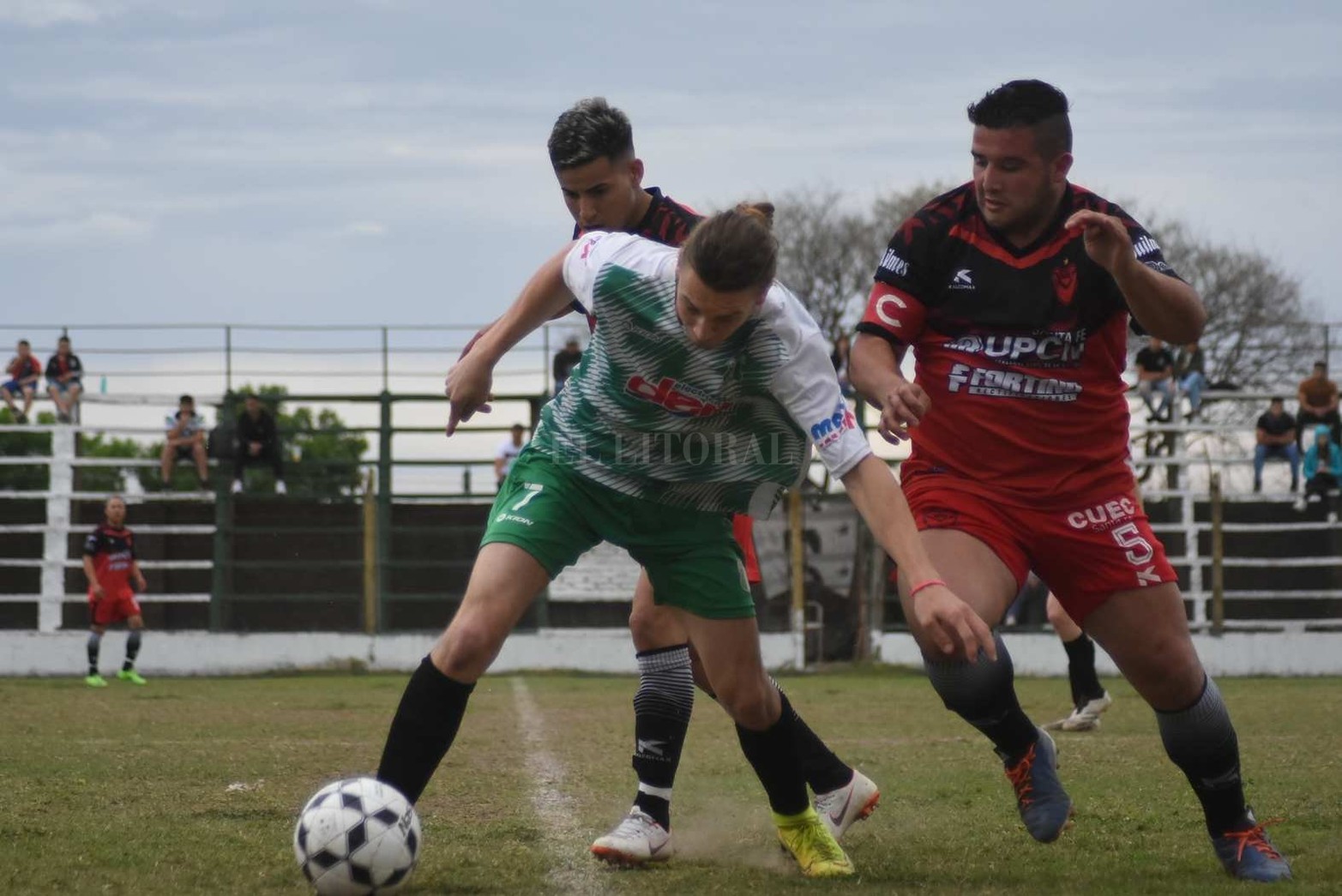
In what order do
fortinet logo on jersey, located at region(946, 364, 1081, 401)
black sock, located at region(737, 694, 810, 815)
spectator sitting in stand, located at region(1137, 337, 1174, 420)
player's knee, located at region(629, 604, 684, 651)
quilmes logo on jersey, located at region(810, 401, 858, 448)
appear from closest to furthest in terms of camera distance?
quilmes logo on jersey, located at region(810, 401, 858, 448) → fortinet logo on jersey, located at region(946, 364, 1081, 401) → black sock, located at region(737, 694, 810, 815) → player's knee, located at region(629, 604, 684, 651) → spectator sitting in stand, located at region(1137, 337, 1174, 420)

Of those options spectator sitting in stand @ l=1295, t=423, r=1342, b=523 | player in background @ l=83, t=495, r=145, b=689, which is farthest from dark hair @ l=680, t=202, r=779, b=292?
spectator sitting in stand @ l=1295, t=423, r=1342, b=523

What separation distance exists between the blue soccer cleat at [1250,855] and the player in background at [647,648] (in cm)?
123

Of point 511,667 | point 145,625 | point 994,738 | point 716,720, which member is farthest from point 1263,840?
point 145,625

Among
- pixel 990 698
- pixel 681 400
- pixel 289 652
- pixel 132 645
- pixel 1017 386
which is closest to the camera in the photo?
pixel 681 400

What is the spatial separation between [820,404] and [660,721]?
1.52 metres

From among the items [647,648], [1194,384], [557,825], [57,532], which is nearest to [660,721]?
[647,648]

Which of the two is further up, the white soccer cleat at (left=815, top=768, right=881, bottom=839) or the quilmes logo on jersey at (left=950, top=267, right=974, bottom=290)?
the quilmes logo on jersey at (left=950, top=267, right=974, bottom=290)

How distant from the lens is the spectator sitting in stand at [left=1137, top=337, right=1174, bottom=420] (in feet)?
72.8

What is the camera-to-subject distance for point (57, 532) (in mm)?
22156

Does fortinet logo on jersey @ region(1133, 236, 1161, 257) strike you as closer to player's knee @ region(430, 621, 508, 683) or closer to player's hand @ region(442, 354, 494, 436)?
player's hand @ region(442, 354, 494, 436)

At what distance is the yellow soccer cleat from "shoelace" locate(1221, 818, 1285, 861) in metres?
1.13

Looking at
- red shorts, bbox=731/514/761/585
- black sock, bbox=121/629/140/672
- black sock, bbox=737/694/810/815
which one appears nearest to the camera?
black sock, bbox=737/694/810/815

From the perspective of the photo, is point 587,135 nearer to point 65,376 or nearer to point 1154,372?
point 1154,372

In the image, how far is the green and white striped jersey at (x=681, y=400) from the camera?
448cm
